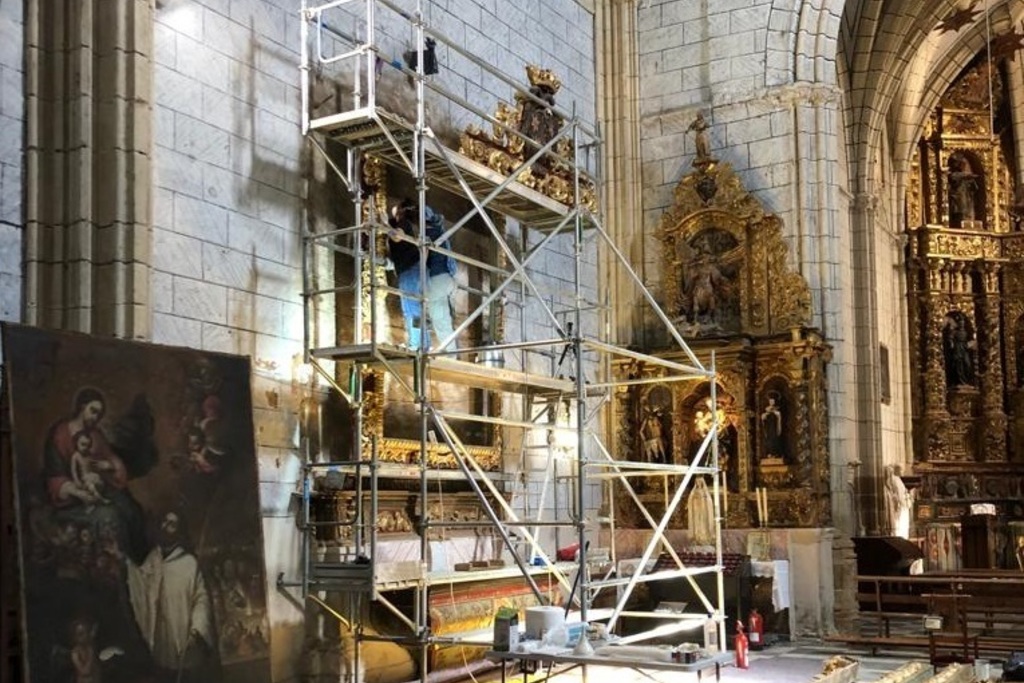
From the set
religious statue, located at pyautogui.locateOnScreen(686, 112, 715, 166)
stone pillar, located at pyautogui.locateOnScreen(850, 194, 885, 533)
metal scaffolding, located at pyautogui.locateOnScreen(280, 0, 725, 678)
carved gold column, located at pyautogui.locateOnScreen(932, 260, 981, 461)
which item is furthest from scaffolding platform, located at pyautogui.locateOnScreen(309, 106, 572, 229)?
carved gold column, located at pyautogui.locateOnScreen(932, 260, 981, 461)

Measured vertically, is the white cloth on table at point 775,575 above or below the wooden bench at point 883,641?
above

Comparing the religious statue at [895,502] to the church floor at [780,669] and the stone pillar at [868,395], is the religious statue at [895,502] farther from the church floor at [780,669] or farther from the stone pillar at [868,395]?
the church floor at [780,669]

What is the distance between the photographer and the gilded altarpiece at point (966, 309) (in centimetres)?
2519

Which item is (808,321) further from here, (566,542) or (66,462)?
(66,462)

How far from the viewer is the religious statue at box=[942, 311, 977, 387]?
84.8ft

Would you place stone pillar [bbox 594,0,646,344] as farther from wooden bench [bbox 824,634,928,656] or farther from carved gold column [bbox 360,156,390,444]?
carved gold column [bbox 360,156,390,444]

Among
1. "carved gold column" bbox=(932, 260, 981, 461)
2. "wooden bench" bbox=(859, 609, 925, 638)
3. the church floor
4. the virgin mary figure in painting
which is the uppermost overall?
"carved gold column" bbox=(932, 260, 981, 461)

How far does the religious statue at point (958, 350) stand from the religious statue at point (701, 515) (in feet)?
40.7

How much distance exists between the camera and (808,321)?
50.8ft

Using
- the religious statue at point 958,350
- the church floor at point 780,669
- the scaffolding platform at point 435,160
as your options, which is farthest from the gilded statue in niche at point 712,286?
the religious statue at point 958,350

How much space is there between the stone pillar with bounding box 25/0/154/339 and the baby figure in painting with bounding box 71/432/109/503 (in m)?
1.16

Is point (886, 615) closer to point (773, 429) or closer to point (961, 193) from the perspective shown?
point (773, 429)

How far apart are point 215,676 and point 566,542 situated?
701cm

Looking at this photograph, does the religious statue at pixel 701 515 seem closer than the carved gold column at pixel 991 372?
Yes
